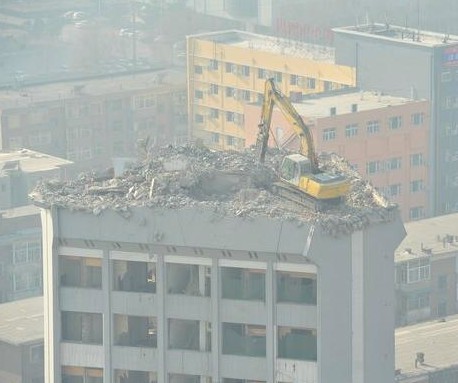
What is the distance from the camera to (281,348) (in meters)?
30.3

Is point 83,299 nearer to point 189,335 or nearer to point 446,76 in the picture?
point 189,335

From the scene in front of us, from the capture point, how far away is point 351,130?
9550 cm

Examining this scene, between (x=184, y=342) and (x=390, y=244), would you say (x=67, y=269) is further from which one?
(x=390, y=244)

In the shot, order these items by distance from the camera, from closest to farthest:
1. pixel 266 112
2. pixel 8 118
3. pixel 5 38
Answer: pixel 266 112 < pixel 8 118 < pixel 5 38

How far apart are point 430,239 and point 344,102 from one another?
1540 cm

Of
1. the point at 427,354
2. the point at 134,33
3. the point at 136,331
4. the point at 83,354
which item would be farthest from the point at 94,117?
the point at 136,331

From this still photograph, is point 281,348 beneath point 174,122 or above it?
above

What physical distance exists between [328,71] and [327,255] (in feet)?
248

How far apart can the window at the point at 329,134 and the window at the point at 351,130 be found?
790mm

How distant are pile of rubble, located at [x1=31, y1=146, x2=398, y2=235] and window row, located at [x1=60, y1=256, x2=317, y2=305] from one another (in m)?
0.77

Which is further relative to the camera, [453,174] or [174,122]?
[174,122]

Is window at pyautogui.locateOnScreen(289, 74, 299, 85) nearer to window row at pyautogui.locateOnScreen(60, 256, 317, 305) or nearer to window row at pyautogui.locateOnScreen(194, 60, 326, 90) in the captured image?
window row at pyautogui.locateOnScreen(194, 60, 326, 90)

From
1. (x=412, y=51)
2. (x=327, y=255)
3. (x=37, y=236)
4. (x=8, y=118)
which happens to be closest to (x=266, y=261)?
(x=327, y=255)

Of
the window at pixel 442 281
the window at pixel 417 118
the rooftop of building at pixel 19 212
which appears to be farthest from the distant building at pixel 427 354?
the window at pixel 417 118
